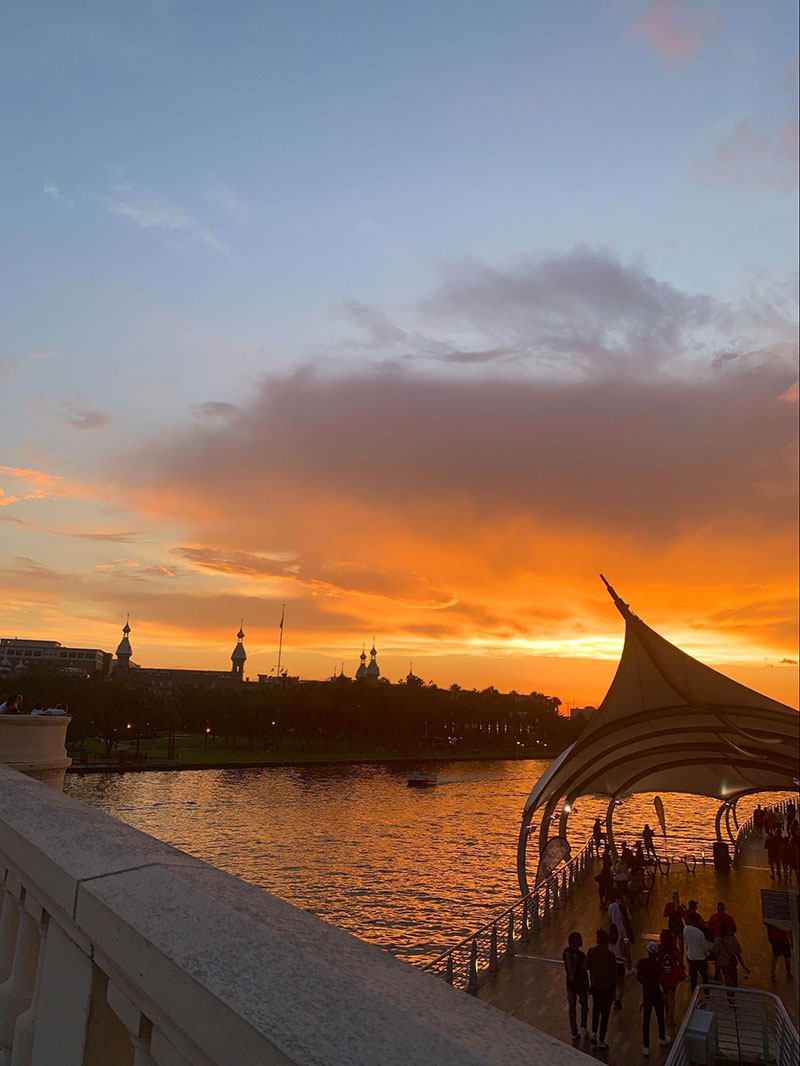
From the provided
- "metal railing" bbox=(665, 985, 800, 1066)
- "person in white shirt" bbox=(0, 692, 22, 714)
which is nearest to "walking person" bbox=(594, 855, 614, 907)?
"metal railing" bbox=(665, 985, 800, 1066)

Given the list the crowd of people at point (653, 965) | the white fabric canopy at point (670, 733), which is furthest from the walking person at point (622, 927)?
the white fabric canopy at point (670, 733)

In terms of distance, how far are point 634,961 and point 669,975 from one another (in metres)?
4.04

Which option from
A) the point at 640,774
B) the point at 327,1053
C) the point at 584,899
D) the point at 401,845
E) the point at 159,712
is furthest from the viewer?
the point at 159,712

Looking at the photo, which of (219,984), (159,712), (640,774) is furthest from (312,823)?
(219,984)

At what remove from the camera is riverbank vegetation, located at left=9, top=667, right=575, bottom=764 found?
271 feet

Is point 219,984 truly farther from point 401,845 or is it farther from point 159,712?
point 159,712

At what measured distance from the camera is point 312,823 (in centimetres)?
5112

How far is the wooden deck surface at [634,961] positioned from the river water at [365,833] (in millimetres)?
6332

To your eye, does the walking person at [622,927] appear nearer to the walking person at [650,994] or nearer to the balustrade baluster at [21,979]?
the walking person at [650,994]

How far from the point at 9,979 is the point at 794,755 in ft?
70.5

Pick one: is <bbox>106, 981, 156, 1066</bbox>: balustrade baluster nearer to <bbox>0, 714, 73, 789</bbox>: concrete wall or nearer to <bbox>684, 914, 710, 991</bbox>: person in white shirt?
<bbox>0, 714, 73, 789</bbox>: concrete wall

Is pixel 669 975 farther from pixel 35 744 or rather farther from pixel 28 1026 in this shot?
pixel 28 1026

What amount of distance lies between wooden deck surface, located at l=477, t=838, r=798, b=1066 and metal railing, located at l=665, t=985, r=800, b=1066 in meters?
0.72

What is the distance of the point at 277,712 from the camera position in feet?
351
